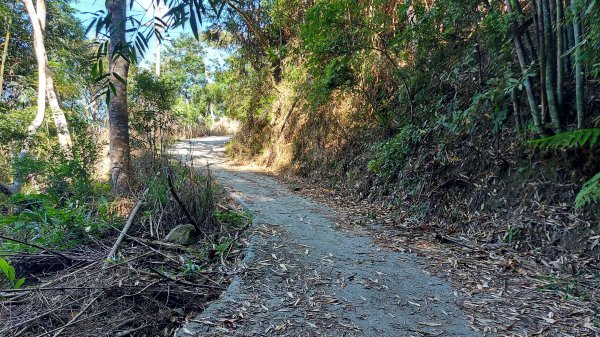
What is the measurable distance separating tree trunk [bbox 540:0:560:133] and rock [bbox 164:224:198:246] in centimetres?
409

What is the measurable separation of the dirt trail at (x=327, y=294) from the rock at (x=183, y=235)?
686mm

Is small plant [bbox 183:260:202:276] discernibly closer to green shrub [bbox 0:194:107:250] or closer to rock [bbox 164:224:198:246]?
rock [bbox 164:224:198:246]

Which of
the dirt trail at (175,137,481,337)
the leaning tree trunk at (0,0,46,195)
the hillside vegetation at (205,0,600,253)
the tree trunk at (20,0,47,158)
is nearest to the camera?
the dirt trail at (175,137,481,337)

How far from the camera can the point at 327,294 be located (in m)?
2.71

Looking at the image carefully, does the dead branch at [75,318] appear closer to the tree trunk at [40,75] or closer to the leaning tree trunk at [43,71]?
the leaning tree trunk at [43,71]

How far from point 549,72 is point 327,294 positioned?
3.24m

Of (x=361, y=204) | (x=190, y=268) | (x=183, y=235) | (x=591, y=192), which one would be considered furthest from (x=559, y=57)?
(x=183, y=235)

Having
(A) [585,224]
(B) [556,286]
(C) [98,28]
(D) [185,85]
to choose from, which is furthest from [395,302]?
(D) [185,85]

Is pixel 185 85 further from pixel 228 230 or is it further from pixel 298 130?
pixel 228 230

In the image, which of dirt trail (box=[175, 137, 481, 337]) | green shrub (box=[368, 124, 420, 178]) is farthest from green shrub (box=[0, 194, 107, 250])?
green shrub (box=[368, 124, 420, 178])

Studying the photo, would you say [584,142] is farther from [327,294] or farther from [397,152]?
[397,152]

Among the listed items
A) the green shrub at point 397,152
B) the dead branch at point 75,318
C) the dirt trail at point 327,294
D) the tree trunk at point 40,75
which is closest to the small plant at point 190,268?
the dirt trail at point 327,294

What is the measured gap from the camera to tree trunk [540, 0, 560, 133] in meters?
3.51

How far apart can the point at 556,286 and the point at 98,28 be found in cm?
357
